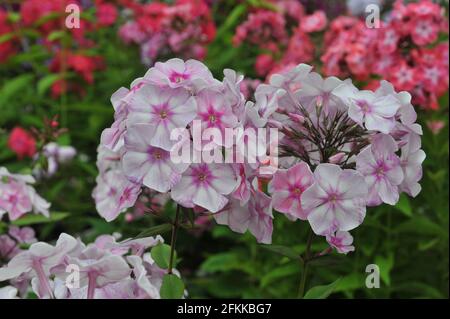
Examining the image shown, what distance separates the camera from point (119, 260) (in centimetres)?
107

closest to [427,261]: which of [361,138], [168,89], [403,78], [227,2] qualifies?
A: [403,78]

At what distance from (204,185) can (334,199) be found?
18 cm

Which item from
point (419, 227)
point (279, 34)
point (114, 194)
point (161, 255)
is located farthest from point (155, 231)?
point (279, 34)

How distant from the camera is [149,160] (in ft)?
3.59

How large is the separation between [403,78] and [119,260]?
4.40ft

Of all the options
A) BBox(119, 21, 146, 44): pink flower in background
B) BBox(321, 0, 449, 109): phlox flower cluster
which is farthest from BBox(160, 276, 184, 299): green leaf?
BBox(119, 21, 146, 44): pink flower in background

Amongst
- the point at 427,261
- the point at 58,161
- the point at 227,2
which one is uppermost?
the point at 227,2

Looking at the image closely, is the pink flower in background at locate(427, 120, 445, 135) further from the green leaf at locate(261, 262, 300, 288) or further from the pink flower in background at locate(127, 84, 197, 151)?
the pink flower in background at locate(127, 84, 197, 151)

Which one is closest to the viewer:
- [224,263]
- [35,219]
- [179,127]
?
[179,127]

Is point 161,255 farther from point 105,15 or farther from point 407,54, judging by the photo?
point 105,15
